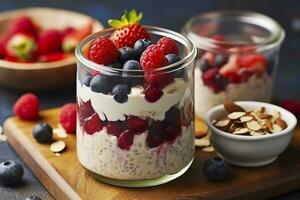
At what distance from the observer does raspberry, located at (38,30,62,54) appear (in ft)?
5.00

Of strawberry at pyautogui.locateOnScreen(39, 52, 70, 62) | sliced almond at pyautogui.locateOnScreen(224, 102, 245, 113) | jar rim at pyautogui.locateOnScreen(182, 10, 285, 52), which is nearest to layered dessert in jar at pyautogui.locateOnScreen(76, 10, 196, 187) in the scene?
sliced almond at pyautogui.locateOnScreen(224, 102, 245, 113)

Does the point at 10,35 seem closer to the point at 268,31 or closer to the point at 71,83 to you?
the point at 71,83

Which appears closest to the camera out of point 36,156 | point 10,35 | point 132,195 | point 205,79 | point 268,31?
point 132,195

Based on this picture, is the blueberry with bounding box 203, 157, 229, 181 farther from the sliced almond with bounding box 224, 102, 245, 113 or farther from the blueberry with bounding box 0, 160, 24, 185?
the blueberry with bounding box 0, 160, 24, 185

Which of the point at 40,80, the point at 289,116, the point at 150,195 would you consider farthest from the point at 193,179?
the point at 40,80

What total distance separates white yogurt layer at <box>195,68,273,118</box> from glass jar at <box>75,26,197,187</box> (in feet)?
0.66

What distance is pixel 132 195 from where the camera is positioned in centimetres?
109

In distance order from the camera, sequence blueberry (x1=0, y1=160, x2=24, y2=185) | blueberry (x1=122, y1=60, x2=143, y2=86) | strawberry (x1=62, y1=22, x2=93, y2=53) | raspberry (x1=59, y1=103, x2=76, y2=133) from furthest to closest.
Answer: strawberry (x1=62, y1=22, x2=93, y2=53)
raspberry (x1=59, y1=103, x2=76, y2=133)
blueberry (x1=0, y1=160, x2=24, y2=185)
blueberry (x1=122, y1=60, x2=143, y2=86)

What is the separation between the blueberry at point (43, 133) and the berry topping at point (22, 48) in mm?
273

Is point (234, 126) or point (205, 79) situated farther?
point (205, 79)

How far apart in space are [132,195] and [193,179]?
0.10 m

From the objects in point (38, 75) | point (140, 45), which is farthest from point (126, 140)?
point (38, 75)

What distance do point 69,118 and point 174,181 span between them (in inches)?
9.0

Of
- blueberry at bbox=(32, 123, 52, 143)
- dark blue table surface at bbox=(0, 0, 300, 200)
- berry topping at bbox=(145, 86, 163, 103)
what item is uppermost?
berry topping at bbox=(145, 86, 163, 103)
